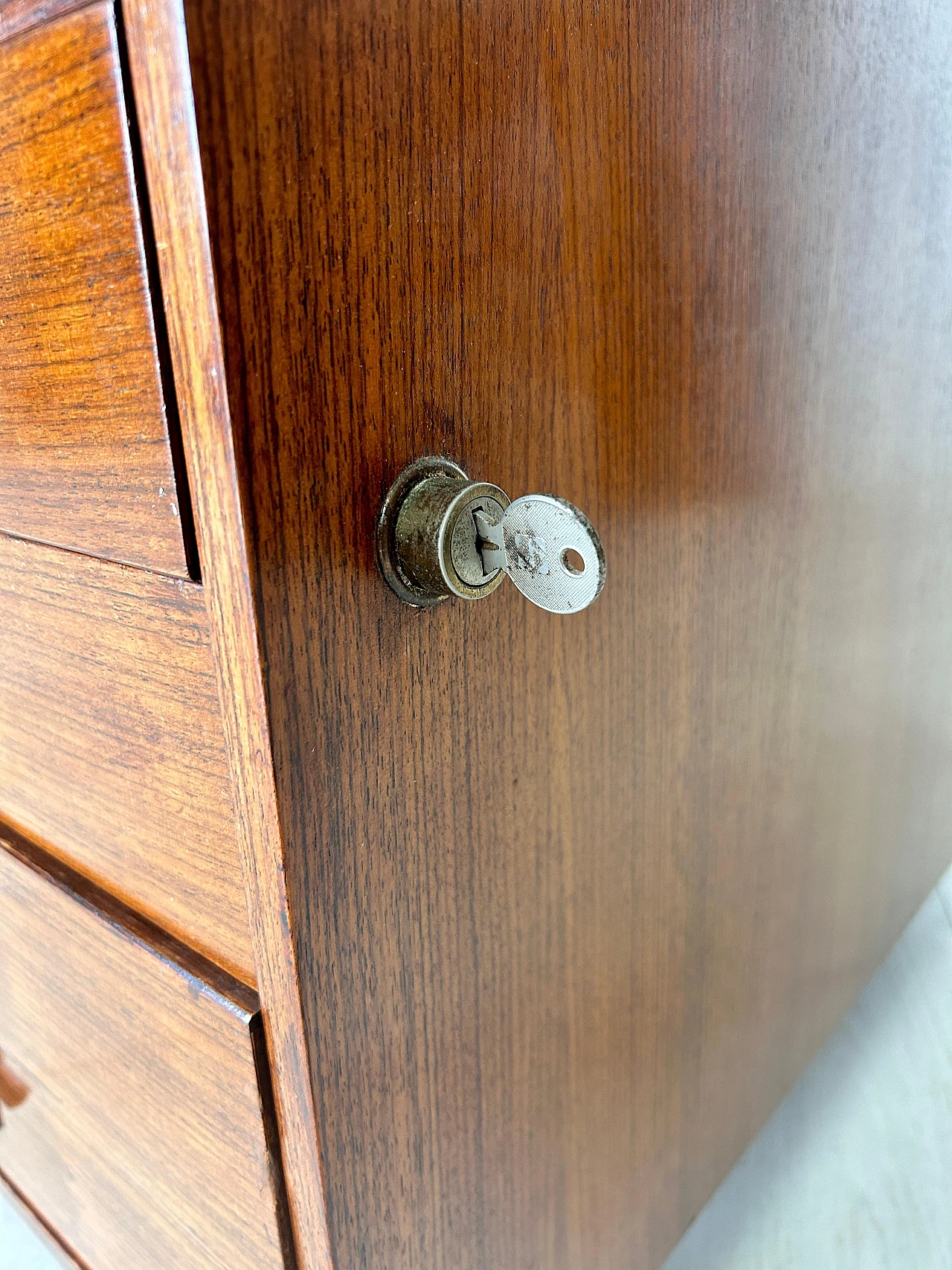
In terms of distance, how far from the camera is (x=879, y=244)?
51 centimetres

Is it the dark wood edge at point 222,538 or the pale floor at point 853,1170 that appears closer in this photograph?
the dark wood edge at point 222,538

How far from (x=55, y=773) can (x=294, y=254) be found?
245 millimetres

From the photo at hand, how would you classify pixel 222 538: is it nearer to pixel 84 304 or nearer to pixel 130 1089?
pixel 84 304

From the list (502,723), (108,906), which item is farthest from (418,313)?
(108,906)

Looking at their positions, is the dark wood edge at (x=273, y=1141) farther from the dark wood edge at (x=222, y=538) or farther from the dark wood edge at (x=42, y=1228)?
the dark wood edge at (x=42, y=1228)

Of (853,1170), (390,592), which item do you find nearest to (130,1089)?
(390,592)

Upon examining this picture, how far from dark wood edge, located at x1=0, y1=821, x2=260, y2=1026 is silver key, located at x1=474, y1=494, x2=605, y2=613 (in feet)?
0.54

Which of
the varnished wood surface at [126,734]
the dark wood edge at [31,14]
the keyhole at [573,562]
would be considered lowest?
the varnished wood surface at [126,734]

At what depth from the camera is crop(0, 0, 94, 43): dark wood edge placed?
→ 9.1 inches

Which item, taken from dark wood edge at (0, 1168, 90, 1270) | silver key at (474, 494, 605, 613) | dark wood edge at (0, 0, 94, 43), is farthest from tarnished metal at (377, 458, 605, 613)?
dark wood edge at (0, 1168, 90, 1270)

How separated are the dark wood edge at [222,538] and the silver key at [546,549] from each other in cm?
7

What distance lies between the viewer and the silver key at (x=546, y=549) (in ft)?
0.79

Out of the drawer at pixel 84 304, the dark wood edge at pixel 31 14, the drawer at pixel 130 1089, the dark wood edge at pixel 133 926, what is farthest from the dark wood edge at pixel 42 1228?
the dark wood edge at pixel 31 14

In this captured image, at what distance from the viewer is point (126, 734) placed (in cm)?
33
